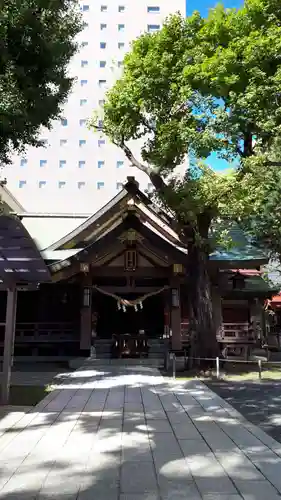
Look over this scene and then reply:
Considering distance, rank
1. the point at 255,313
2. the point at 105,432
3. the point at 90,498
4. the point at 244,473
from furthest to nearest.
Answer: the point at 255,313 < the point at 105,432 < the point at 244,473 < the point at 90,498

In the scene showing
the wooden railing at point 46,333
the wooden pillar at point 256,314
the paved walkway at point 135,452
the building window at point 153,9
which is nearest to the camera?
the paved walkway at point 135,452

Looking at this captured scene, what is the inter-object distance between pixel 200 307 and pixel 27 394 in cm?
716

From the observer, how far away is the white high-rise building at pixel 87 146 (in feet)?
173

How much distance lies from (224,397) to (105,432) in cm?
445

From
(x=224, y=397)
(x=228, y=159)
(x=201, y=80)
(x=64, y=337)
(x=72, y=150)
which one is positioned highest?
(x=72, y=150)

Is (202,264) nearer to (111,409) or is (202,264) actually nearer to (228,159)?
(228,159)

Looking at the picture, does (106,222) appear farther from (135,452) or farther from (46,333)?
(135,452)

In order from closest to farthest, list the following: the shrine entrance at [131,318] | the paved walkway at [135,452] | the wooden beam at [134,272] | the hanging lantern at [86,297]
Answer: the paved walkway at [135,452]
the hanging lantern at [86,297]
the wooden beam at [134,272]
the shrine entrance at [131,318]

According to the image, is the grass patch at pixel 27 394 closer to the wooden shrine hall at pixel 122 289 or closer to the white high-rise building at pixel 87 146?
the wooden shrine hall at pixel 122 289

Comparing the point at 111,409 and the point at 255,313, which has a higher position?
the point at 255,313

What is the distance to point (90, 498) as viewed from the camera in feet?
13.0

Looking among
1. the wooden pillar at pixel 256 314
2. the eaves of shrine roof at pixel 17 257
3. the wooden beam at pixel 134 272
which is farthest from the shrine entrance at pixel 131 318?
the eaves of shrine roof at pixel 17 257

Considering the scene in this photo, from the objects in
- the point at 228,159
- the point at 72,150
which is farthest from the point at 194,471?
the point at 72,150

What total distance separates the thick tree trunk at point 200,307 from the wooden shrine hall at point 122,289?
736mm
